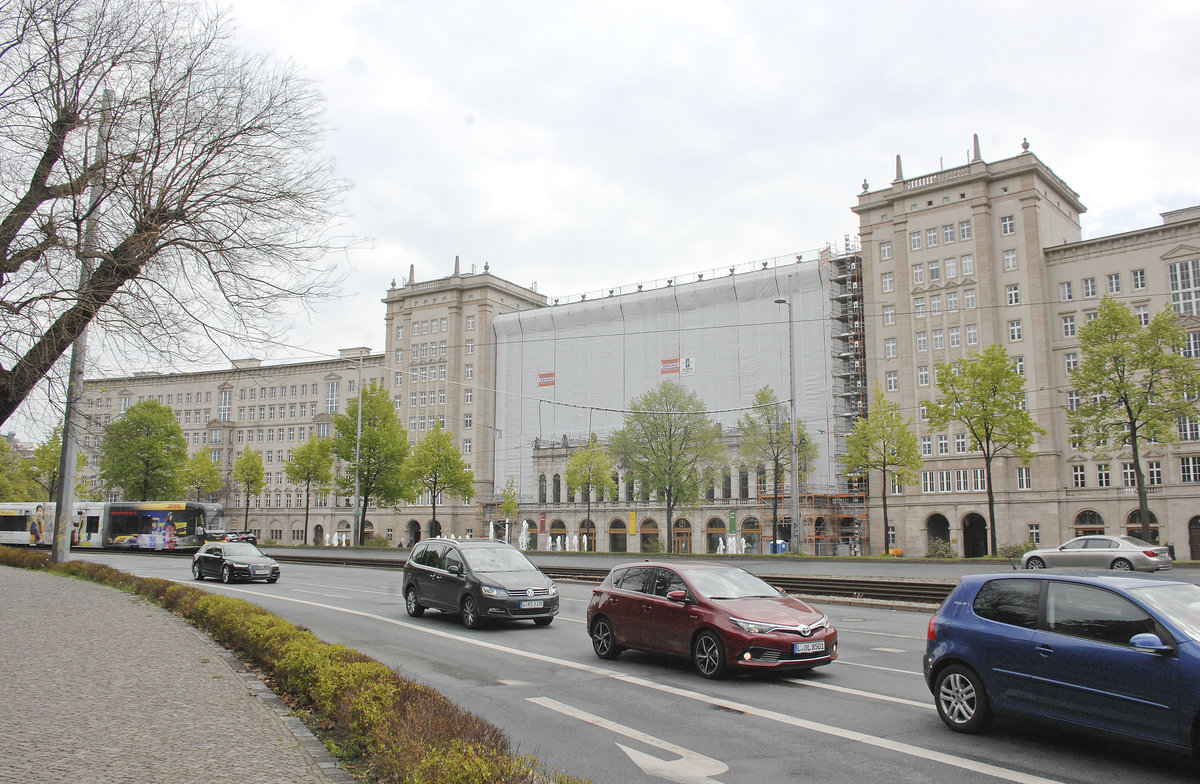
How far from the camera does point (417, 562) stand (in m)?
19.3

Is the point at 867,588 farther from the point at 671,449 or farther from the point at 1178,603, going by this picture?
the point at 671,449

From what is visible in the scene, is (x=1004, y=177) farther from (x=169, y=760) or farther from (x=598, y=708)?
(x=169, y=760)

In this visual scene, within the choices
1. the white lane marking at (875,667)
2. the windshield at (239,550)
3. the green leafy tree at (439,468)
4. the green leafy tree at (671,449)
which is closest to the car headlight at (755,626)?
the white lane marking at (875,667)

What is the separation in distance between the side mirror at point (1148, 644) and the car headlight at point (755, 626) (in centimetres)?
477

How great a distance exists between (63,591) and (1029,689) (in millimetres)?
20837

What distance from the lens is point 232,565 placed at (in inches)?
1147

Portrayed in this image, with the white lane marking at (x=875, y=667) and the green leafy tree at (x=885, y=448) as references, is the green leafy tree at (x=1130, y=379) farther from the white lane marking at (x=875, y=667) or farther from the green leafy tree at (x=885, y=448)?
the white lane marking at (x=875, y=667)

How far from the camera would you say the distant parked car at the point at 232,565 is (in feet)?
95.7

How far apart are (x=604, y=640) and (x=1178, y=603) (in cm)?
811

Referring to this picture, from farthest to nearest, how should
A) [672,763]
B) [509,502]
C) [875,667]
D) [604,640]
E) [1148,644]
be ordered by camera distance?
1. [509,502]
2. [604,640]
3. [875,667]
4. [672,763]
5. [1148,644]

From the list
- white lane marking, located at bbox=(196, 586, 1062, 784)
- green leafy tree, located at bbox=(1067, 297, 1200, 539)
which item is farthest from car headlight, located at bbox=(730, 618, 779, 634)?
green leafy tree, located at bbox=(1067, 297, 1200, 539)

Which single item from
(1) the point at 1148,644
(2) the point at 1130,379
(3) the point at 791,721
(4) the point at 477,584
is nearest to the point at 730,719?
(3) the point at 791,721

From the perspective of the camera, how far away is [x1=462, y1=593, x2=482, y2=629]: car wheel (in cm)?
1683

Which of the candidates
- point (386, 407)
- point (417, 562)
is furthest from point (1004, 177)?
point (417, 562)
